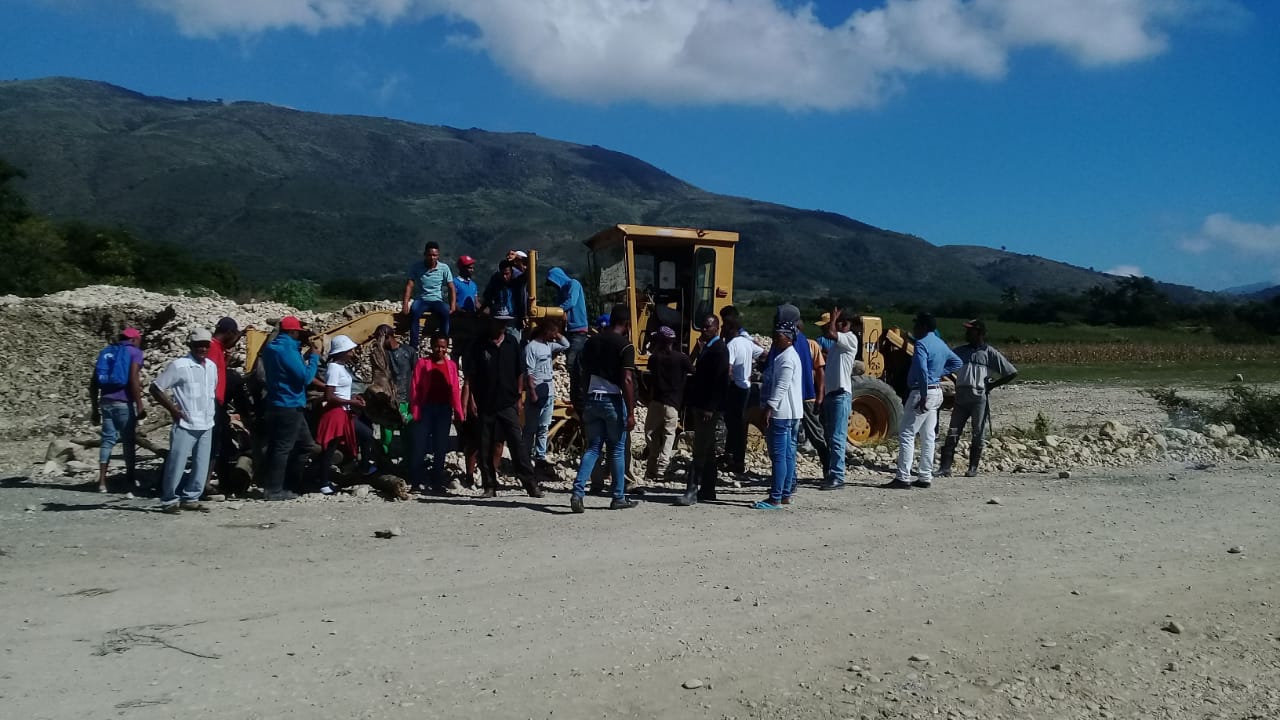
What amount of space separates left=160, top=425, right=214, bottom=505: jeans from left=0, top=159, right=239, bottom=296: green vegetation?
64.8 ft

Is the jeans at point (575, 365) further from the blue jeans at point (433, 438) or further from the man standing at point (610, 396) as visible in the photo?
the man standing at point (610, 396)

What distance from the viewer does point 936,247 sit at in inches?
7844

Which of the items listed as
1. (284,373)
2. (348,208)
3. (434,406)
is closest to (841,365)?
(434,406)

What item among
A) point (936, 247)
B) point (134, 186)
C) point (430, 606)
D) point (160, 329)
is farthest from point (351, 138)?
point (430, 606)

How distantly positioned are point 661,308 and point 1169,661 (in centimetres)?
757

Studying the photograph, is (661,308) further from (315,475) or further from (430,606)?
(430,606)

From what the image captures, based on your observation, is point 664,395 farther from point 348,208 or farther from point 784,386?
point 348,208

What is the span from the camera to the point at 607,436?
8.64 metres

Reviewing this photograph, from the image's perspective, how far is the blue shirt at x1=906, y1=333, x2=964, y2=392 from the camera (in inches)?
385

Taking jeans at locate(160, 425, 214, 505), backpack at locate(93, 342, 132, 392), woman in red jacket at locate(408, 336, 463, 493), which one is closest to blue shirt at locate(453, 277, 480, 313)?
woman in red jacket at locate(408, 336, 463, 493)

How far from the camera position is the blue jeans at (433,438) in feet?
30.8

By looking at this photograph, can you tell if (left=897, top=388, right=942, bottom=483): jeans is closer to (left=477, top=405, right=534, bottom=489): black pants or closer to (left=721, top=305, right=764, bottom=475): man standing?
(left=721, top=305, right=764, bottom=475): man standing

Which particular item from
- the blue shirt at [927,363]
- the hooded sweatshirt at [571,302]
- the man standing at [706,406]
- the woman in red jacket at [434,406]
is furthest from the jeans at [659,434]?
the blue shirt at [927,363]

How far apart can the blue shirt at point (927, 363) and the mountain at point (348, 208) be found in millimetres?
100130
